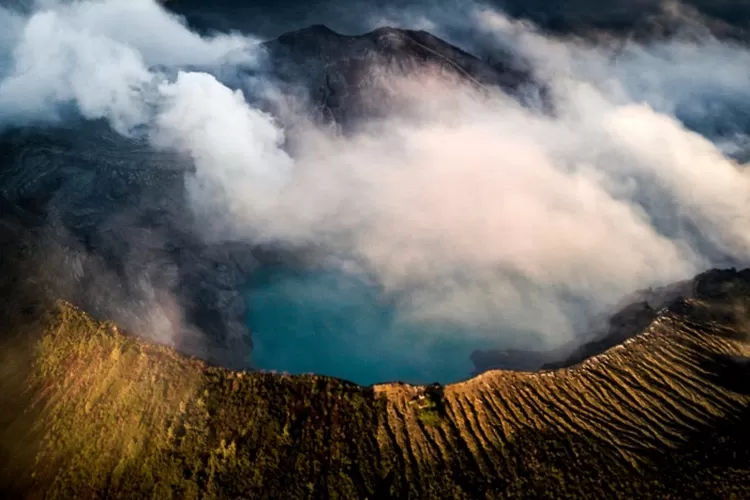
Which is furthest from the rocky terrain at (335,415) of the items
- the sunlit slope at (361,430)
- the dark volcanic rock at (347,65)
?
the dark volcanic rock at (347,65)

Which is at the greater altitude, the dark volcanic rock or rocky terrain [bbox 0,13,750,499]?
the dark volcanic rock

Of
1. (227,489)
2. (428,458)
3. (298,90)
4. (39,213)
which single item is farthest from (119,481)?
(298,90)

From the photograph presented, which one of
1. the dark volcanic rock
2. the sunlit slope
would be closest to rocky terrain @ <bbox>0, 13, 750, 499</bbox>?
the sunlit slope

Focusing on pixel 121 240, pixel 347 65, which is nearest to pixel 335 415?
pixel 121 240

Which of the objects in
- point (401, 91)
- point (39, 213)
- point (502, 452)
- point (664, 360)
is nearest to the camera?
point (502, 452)

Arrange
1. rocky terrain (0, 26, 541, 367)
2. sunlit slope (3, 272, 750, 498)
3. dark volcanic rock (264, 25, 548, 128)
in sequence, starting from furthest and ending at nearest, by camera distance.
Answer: dark volcanic rock (264, 25, 548, 128) → rocky terrain (0, 26, 541, 367) → sunlit slope (3, 272, 750, 498)

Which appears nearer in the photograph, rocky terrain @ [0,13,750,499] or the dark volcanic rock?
rocky terrain @ [0,13,750,499]

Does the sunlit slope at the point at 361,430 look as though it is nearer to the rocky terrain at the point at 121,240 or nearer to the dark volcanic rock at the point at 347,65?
the rocky terrain at the point at 121,240

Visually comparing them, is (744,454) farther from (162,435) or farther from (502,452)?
(162,435)

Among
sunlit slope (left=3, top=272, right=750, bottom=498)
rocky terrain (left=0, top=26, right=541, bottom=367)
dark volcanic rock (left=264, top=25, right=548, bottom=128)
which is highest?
dark volcanic rock (left=264, top=25, right=548, bottom=128)

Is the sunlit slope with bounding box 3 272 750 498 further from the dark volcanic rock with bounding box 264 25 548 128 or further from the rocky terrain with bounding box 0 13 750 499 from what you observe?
the dark volcanic rock with bounding box 264 25 548 128
